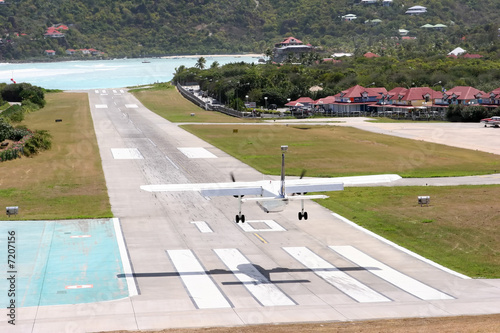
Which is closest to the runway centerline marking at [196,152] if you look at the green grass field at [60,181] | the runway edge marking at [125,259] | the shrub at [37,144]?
the green grass field at [60,181]

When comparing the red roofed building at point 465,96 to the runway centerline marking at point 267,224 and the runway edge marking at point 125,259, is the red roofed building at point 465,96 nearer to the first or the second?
the runway centerline marking at point 267,224

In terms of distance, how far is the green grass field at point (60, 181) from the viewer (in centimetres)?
5797

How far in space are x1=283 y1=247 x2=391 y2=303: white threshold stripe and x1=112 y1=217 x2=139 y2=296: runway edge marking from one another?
1114 centimetres

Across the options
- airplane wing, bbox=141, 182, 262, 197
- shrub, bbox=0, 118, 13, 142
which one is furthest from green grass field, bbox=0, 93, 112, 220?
airplane wing, bbox=141, 182, 262, 197

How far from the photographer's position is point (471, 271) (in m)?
41.3

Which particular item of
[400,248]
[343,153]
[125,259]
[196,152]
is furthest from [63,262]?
[343,153]

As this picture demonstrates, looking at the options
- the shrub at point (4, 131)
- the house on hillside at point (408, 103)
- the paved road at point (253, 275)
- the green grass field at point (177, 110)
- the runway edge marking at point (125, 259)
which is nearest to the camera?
the paved road at point (253, 275)

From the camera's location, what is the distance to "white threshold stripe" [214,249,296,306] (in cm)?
3650

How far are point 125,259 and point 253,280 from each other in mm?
9522

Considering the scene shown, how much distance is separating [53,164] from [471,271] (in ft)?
188

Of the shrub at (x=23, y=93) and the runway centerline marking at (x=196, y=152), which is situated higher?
the shrub at (x=23, y=93)

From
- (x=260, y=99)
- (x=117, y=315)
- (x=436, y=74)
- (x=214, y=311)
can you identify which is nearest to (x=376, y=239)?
(x=214, y=311)

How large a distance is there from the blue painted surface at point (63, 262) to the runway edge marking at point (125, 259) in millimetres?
306

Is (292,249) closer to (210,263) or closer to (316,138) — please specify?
(210,263)
